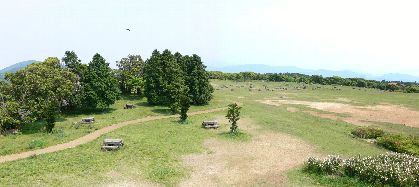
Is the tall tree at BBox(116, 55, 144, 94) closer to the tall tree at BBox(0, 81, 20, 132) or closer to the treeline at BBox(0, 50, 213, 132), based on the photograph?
the treeline at BBox(0, 50, 213, 132)

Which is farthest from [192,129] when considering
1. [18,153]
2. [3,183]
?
[3,183]

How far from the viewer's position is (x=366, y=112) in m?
78.1

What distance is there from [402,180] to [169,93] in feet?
147

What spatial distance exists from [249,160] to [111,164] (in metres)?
14.0

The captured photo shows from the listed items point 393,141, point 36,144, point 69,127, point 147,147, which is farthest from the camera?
point 69,127

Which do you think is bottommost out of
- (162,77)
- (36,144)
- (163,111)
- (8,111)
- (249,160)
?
(249,160)

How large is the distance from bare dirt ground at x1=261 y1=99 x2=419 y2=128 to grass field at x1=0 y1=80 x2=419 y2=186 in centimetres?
426

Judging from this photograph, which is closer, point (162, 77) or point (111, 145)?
point (111, 145)

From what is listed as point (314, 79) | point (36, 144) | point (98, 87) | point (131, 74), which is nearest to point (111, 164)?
point (36, 144)

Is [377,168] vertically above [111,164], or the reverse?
[377,168]

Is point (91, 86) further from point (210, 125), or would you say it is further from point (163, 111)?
point (210, 125)

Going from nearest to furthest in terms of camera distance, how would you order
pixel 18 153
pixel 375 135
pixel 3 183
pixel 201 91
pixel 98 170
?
pixel 3 183
pixel 98 170
pixel 18 153
pixel 375 135
pixel 201 91

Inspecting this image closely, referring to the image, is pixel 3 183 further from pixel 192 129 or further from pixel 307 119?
pixel 307 119

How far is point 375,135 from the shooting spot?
53.0m
